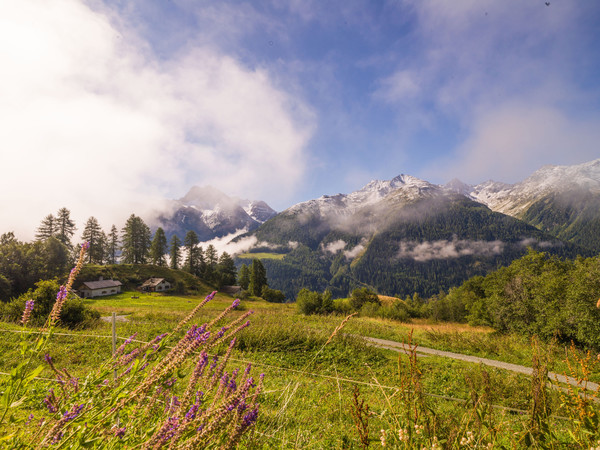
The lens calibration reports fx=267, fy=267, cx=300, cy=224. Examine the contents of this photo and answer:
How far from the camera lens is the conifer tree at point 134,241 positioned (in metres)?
76.2

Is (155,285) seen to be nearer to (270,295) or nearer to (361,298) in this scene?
(270,295)

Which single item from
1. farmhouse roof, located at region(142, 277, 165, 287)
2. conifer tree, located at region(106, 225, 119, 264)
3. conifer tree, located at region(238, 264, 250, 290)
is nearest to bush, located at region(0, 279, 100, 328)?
farmhouse roof, located at region(142, 277, 165, 287)

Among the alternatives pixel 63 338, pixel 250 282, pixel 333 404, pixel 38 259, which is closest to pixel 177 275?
pixel 250 282

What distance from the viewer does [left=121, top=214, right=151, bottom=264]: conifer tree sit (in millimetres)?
76188

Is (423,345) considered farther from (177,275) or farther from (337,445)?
(177,275)

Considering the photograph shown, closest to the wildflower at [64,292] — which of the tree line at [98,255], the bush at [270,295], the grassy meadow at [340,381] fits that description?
the grassy meadow at [340,381]

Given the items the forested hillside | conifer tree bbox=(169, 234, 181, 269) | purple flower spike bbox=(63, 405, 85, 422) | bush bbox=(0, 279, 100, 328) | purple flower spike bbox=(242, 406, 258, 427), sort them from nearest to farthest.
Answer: purple flower spike bbox=(63, 405, 85, 422)
purple flower spike bbox=(242, 406, 258, 427)
bush bbox=(0, 279, 100, 328)
the forested hillside
conifer tree bbox=(169, 234, 181, 269)

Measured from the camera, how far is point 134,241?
76.7 meters

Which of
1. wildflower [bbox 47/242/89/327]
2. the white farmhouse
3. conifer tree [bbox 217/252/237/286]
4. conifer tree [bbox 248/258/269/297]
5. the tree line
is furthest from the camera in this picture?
conifer tree [bbox 248/258/269/297]

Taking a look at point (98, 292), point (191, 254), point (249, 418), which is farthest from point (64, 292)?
point (191, 254)

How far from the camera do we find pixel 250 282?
8394cm

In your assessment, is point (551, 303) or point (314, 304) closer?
point (551, 303)

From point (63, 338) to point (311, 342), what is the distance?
12.0m

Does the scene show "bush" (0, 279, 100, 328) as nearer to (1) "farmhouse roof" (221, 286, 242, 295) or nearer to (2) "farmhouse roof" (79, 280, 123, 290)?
(2) "farmhouse roof" (79, 280, 123, 290)
